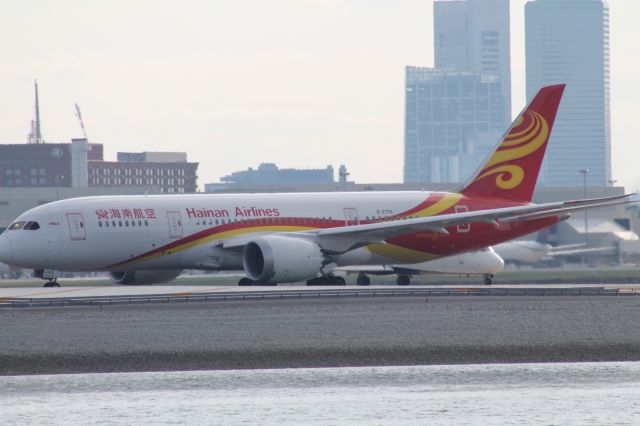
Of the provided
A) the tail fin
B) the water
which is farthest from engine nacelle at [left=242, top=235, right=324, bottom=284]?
the water

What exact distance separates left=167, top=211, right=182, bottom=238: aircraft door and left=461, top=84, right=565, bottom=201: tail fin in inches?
545

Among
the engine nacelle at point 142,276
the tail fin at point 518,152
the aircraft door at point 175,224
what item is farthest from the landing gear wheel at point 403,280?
the aircraft door at point 175,224

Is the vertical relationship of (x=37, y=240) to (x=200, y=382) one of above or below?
above

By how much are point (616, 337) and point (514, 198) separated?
26469mm

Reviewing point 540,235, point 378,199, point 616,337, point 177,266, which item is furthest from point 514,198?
point 540,235

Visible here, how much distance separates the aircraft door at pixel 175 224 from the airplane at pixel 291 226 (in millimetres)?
40

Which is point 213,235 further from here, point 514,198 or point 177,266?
point 514,198

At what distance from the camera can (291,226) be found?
2467 inches

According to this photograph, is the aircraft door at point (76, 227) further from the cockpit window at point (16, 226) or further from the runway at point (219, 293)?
the runway at point (219, 293)

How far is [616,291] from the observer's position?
182ft

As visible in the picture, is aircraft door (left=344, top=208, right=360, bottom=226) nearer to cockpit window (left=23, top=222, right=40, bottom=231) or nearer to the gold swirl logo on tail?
the gold swirl logo on tail

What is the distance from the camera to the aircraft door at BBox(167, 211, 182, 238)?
5988cm

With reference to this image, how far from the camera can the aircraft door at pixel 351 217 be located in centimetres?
6362

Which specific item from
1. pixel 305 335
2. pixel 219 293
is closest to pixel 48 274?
pixel 219 293
